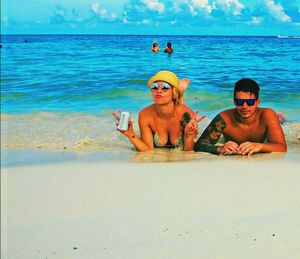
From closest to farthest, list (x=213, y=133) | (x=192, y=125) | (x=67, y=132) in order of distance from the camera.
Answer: (x=192, y=125)
(x=213, y=133)
(x=67, y=132)

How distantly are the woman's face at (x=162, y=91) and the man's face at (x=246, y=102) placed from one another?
679 millimetres

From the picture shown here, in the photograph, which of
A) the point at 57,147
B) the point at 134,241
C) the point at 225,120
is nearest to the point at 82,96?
the point at 57,147

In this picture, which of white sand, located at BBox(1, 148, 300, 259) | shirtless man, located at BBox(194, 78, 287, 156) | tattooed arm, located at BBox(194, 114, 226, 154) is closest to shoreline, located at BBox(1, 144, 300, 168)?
shirtless man, located at BBox(194, 78, 287, 156)

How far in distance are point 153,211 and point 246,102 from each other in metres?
2.12

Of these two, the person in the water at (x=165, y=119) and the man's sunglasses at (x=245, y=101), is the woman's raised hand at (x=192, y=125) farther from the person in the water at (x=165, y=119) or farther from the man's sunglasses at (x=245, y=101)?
the man's sunglasses at (x=245, y=101)

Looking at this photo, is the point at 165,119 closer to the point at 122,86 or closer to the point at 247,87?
the point at 247,87

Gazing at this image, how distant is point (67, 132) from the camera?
612 cm

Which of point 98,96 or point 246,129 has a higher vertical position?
point 246,129

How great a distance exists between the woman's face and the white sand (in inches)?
43.3

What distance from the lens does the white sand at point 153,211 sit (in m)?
2.44

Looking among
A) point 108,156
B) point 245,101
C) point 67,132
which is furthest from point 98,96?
point 245,101

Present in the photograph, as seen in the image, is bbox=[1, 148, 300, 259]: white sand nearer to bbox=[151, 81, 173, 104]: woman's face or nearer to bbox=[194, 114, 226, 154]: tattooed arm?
bbox=[194, 114, 226, 154]: tattooed arm

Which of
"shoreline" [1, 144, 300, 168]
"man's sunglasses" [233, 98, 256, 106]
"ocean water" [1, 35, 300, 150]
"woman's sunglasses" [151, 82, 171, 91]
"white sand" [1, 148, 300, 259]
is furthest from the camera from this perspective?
"ocean water" [1, 35, 300, 150]

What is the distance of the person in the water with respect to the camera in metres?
4.86
